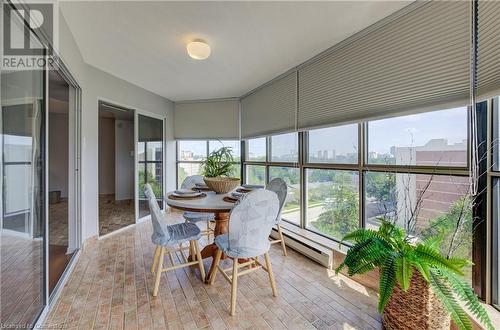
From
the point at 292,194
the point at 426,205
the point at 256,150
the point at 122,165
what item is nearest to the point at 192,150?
the point at 256,150

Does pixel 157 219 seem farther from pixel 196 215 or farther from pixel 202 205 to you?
pixel 196 215

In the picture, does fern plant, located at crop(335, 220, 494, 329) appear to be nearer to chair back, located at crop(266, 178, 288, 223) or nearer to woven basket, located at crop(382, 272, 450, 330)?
woven basket, located at crop(382, 272, 450, 330)

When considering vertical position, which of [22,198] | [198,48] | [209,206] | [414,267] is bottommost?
[414,267]

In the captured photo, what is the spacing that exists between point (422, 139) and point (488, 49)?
0.75 meters

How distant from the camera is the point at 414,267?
1454mm

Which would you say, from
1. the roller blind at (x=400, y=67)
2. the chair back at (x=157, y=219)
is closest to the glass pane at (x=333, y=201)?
the roller blind at (x=400, y=67)

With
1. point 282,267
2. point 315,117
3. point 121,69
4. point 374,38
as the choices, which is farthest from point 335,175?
point 121,69

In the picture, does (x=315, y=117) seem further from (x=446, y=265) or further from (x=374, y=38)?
(x=446, y=265)

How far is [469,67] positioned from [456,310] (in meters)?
1.56

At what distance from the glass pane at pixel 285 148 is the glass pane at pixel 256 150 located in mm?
267

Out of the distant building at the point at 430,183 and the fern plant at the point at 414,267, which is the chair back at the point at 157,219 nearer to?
the fern plant at the point at 414,267

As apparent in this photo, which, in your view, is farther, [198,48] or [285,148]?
[285,148]

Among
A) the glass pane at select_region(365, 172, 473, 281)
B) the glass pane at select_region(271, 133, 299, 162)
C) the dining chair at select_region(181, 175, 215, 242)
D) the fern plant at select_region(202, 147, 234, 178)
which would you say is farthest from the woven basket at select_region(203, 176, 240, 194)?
the glass pane at select_region(365, 172, 473, 281)

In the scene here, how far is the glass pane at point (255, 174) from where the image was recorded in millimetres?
4206
